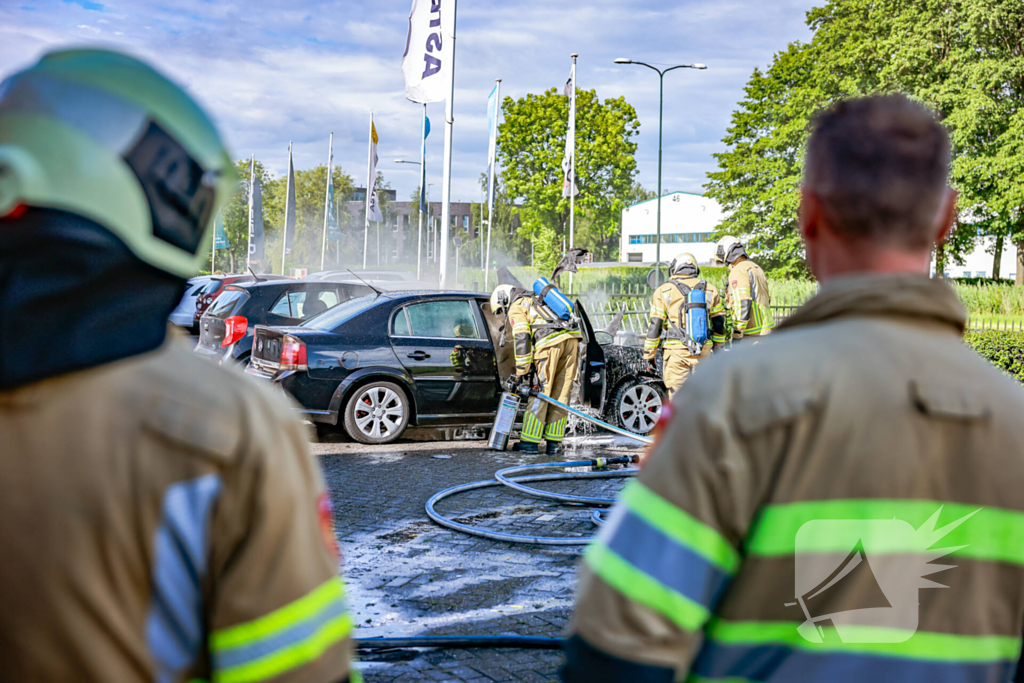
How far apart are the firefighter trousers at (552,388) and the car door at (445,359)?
22.5 inches

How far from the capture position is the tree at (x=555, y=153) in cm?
5744

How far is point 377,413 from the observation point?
10.1 meters

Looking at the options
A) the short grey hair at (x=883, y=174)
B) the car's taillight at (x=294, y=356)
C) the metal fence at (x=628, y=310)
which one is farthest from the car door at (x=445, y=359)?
the short grey hair at (x=883, y=174)

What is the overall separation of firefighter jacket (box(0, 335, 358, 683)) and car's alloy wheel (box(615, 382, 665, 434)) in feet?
34.0

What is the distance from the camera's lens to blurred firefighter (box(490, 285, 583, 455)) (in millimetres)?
9945

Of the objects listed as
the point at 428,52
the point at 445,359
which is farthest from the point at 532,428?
the point at 428,52

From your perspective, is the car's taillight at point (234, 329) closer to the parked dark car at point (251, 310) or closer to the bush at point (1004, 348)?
the parked dark car at point (251, 310)

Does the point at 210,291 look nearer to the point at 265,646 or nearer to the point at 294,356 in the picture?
the point at 294,356

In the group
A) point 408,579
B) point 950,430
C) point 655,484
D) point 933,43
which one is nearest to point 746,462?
point 655,484

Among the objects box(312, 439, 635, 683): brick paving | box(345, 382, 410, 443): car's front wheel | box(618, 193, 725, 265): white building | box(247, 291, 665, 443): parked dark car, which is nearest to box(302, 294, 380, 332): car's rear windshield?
box(247, 291, 665, 443): parked dark car

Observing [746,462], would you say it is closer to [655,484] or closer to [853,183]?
[655,484]

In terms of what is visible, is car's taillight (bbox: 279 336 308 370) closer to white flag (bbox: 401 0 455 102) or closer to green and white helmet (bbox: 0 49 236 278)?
green and white helmet (bbox: 0 49 236 278)

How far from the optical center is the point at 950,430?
1.39 metres

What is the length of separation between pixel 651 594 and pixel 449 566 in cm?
450
